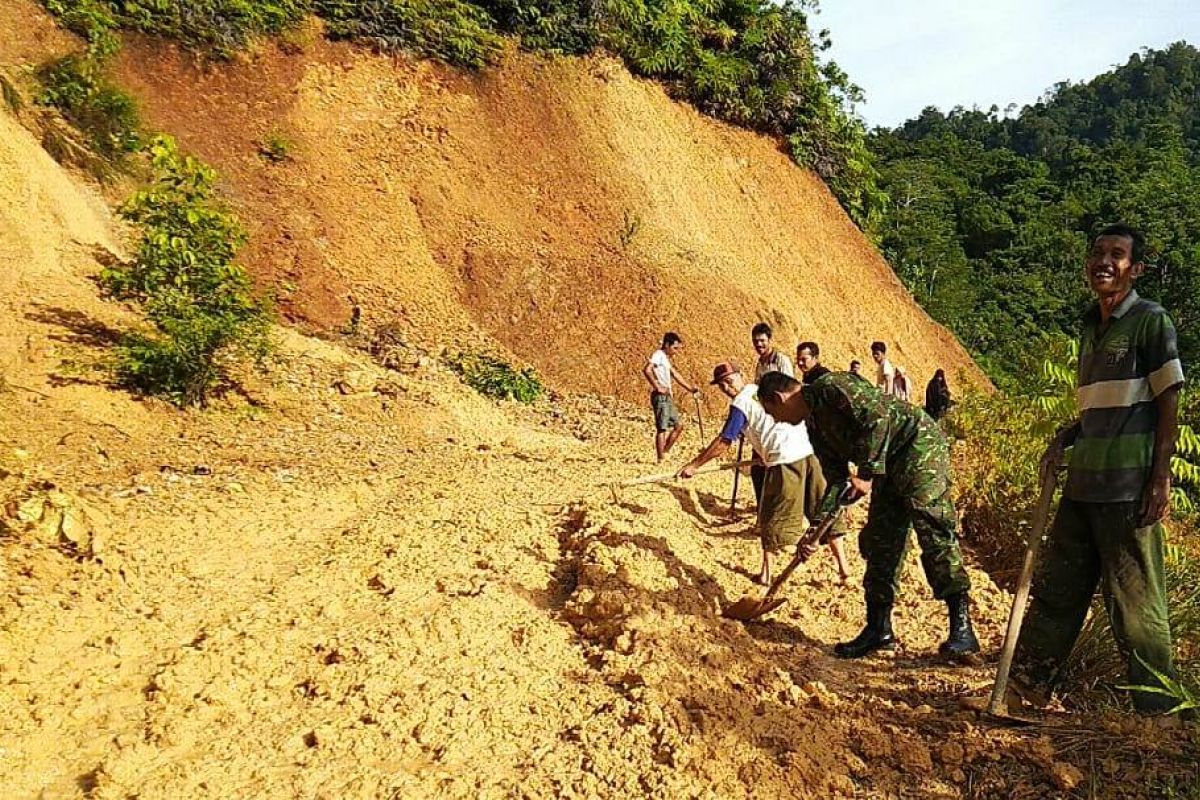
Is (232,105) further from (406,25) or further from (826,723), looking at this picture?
(826,723)

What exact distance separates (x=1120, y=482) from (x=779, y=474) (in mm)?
2184

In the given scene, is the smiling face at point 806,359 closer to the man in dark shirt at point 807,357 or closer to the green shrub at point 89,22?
the man in dark shirt at point 807,357

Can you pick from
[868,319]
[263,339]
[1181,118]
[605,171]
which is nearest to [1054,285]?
[868,319]

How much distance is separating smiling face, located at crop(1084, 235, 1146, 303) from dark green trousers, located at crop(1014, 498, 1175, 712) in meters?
0.80

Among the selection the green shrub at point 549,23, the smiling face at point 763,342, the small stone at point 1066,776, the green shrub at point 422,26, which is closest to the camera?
the small stone at point 1066,776

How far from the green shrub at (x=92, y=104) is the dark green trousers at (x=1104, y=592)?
35.5 ft

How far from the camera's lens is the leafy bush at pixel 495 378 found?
34.7ft

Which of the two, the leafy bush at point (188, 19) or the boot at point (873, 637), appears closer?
the boot at point (873, 637)

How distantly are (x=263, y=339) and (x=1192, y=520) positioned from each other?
770cm

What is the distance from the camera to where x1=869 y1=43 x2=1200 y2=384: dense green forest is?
1223 inches

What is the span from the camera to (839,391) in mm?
3783

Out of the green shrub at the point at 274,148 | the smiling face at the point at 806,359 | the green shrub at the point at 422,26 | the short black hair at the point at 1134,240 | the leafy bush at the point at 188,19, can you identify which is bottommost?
the smiling face at the point at 806,359

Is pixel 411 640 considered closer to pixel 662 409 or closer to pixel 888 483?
pixel 888 483

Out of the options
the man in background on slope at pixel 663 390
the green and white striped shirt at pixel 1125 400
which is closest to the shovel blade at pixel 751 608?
the green and white striped shirt at pixel 1125 400
